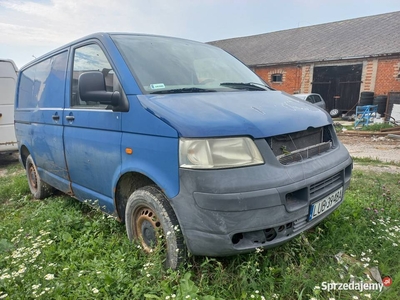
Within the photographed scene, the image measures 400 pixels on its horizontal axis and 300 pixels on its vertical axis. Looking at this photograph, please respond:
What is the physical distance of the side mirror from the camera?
221 centimetres

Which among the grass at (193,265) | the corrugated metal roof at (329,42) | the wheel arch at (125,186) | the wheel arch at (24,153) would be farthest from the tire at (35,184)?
the corrugated metal roof at (329,42)

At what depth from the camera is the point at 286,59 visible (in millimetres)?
20031

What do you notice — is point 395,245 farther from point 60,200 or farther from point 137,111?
point 60,200

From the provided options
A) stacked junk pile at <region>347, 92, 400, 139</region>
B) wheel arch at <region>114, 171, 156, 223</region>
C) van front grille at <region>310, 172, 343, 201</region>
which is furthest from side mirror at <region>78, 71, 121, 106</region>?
stacked junk pile at <region>347, 92, 400, 139</region>

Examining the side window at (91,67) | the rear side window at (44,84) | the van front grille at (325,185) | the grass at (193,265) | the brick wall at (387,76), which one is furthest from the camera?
the brick wall at (387,76)

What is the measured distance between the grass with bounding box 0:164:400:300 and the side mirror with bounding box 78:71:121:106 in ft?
4.10

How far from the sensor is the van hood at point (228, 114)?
182 cm

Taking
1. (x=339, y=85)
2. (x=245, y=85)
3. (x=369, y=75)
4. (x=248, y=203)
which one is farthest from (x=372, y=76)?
(x=248, y=203)

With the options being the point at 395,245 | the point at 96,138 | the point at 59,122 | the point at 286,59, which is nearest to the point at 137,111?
the point at 96,138

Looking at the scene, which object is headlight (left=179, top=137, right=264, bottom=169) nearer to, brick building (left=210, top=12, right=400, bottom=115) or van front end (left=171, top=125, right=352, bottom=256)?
van front end (left=171, top=125, right=352, bottom=256)

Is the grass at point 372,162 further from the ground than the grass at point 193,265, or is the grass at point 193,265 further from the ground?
the grass at point 193,265

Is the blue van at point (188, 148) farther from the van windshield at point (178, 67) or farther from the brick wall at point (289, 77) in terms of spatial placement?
the brick wall at point (289, 77)

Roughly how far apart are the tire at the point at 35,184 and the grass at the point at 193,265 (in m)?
1.06

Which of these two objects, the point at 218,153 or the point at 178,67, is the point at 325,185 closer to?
the point at 218,153
